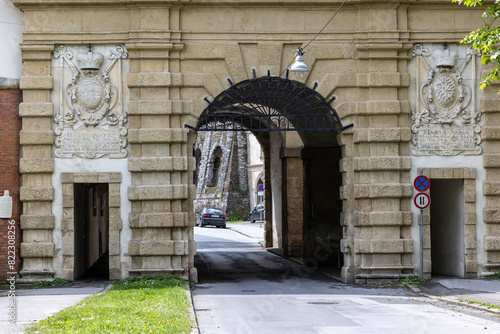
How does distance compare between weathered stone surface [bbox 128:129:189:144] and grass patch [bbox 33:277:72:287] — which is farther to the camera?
weathered stone surface [bbox 128:129:189:144]

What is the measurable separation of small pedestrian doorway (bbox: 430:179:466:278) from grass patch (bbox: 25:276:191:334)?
719cm

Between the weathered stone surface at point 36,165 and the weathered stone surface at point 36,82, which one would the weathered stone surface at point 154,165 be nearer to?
the weathered stone surface at point 36,165

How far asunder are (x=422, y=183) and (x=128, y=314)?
28.7ft

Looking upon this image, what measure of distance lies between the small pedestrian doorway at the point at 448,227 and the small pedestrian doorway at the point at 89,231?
27.9 ft

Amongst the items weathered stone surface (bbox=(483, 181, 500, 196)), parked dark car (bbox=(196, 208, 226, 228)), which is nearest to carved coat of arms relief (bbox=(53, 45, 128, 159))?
weathered stone surface (bbox=(483, 181, 500, 196))

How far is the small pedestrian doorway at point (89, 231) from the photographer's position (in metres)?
18.6

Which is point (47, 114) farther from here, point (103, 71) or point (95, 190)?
point (95, 190)

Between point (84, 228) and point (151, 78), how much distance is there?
5.14 m

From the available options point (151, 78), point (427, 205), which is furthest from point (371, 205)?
point (151, 78)

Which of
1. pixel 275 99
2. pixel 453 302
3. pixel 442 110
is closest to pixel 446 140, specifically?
pixel 442 110

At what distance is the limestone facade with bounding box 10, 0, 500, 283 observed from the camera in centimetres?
1723

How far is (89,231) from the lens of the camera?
21.4 metres

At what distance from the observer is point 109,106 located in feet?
57.4

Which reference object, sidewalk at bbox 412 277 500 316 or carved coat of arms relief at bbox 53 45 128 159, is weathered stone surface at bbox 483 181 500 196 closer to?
sidewalk at bbox 412 277 500 316
